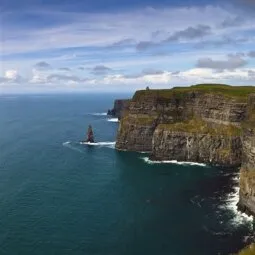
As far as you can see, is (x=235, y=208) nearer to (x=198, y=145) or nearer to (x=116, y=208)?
(x=116, y=208)

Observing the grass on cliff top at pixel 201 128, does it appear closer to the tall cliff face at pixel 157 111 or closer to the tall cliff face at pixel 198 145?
the tall cliff face at pixel 198 145

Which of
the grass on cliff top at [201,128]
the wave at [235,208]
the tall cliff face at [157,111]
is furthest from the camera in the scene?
the tall cliff face at [157,111]

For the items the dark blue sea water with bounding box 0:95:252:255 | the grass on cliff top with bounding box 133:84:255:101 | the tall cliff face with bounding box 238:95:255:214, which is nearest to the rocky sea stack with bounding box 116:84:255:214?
the grass on cliff top with bounding box 133:84:255:101

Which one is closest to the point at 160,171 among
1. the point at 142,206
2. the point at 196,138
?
the point at 196,138

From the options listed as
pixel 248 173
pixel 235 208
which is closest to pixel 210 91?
pixel 248 173

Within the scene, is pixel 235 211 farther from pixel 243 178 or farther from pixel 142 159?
pixel 142 159

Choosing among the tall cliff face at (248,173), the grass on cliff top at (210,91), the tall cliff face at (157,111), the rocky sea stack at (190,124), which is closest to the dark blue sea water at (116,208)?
the tall cliff face at (248,173)
